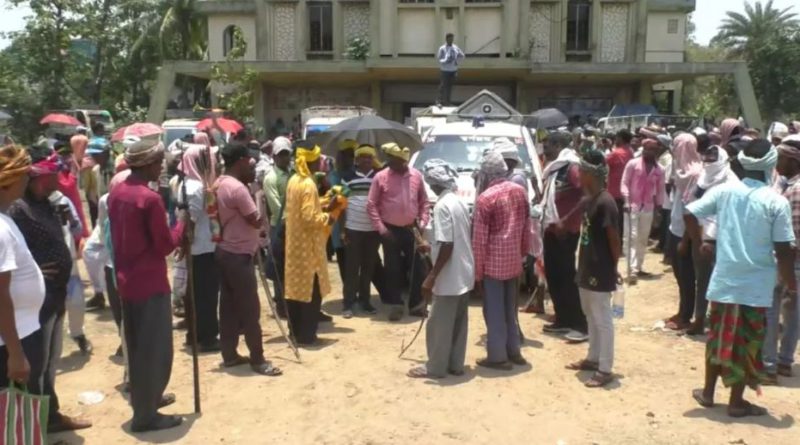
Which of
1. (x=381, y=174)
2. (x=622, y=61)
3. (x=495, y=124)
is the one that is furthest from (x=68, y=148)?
(x=622, y=61)

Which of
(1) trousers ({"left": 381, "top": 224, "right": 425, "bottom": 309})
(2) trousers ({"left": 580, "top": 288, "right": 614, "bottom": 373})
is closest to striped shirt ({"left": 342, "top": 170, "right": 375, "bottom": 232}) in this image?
(1) trousers ({"left": 381, "top": 224, "right": 425, "bottom": 309})

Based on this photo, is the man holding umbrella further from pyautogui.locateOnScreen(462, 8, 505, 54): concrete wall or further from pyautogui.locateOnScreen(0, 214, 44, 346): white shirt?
pyautogui.locateOnScreen(462, 8, 505, 54): concrete wall

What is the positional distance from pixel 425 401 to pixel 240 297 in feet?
5.30

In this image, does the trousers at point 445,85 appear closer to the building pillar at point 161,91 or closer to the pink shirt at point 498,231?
the building pillar at point 161,91

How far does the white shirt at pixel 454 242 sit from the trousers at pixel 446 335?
11 centimetres

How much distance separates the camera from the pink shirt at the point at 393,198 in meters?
7.15

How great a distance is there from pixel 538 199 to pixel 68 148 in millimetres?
5737

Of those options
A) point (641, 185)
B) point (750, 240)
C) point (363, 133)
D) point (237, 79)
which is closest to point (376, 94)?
point (237, 79)

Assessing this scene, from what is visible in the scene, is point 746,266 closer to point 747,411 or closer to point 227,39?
point 747,411

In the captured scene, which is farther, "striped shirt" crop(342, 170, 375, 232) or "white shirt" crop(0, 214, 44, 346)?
"striped shirt" crop(342, 170, 375, 232)

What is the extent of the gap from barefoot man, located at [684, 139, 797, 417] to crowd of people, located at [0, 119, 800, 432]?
0.01 meters

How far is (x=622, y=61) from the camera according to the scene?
24.0 metres

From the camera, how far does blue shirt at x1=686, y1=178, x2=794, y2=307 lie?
4.62m

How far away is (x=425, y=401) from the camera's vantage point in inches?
204
